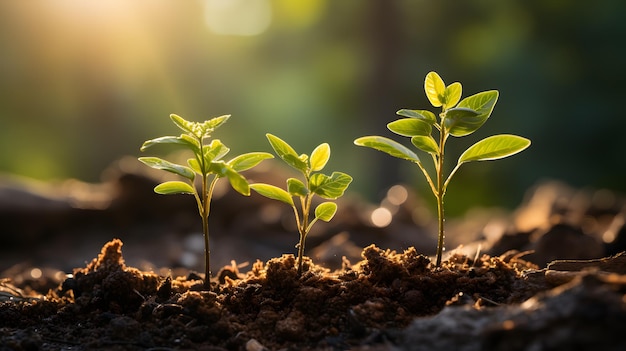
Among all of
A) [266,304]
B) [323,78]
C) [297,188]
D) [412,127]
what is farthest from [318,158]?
[323,78]

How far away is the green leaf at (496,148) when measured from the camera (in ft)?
7.66

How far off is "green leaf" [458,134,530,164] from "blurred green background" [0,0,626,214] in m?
12.6

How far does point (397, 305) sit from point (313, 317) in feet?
0.98

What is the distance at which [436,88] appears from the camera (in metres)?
2.45

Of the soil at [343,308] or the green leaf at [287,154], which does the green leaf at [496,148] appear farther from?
the green leaf at [287,154]

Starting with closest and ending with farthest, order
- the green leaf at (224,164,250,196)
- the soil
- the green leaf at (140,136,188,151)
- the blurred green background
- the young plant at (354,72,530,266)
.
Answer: the soil < the green leaf at (140,136,188,151) < the green leaf at (224,164,250,196) < the young plant at (354,72,530,266) < the blurred green background

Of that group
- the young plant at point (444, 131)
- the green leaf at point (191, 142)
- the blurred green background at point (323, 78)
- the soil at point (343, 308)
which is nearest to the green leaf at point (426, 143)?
the young plant at point (444, 131)

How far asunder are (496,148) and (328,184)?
63cm

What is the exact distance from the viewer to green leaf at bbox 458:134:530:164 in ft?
7.66

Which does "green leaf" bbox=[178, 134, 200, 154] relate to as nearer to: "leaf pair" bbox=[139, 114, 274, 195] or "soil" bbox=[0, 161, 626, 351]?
"leaf pair" bbox=[139, 114, 274, 195]

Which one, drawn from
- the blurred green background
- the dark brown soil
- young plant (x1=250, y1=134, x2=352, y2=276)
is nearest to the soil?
the dark brown soil

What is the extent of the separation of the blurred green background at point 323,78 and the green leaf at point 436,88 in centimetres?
1258

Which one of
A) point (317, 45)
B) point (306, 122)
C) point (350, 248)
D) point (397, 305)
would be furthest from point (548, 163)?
point (397, 305)

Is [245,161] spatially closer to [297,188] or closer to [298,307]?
[297,188]
